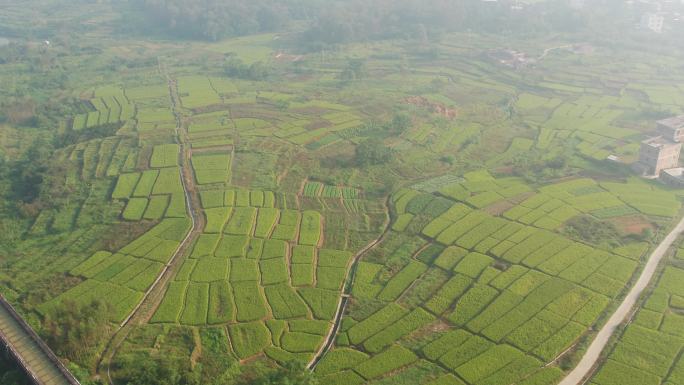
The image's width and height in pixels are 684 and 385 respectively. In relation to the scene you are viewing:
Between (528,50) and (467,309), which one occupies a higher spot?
(528,50)

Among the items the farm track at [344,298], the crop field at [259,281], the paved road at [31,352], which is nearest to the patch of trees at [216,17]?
the crop field at [259,281]

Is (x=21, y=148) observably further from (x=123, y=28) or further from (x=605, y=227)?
(x=123, y=28)

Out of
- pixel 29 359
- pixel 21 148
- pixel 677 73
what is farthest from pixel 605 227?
pixel 21 148

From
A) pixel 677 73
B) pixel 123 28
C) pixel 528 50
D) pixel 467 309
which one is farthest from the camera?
pixel 123 28

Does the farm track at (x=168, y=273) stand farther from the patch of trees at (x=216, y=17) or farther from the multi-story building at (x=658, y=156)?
the patch of trees at (x=216, y=17)

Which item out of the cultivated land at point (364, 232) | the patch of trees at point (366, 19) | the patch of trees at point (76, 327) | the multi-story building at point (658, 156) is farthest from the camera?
the patch of trees at point (366, 19)

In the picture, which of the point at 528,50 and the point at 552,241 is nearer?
the point at 552,241

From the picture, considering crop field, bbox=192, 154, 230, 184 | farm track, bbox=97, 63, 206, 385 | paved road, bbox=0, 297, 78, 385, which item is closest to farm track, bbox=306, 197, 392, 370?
farm track, bbox=97, 63, 206, 385
